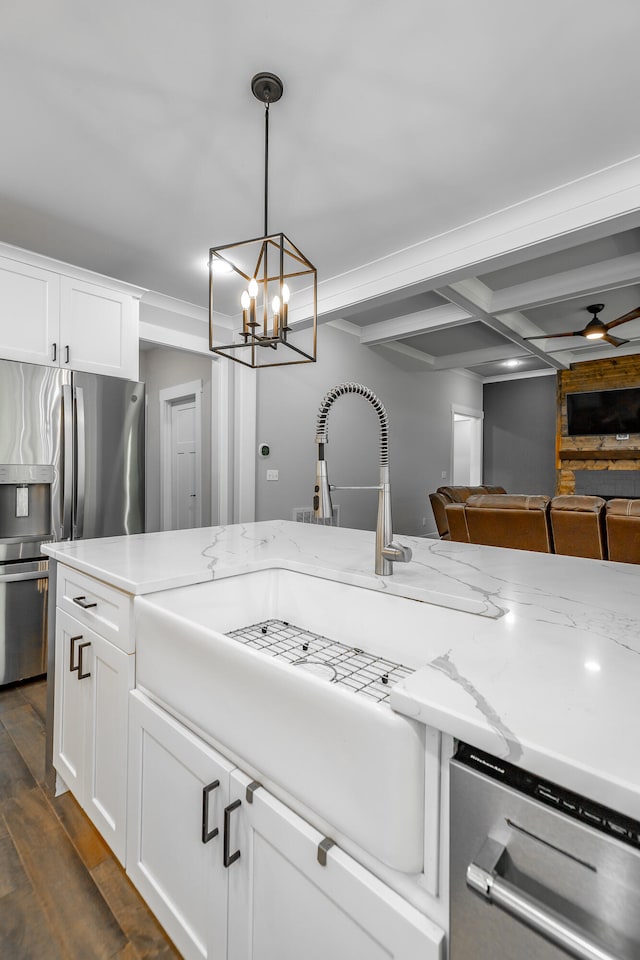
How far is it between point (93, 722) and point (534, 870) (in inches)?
50.0

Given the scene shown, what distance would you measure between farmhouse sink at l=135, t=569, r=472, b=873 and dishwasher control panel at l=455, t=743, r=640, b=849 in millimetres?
74

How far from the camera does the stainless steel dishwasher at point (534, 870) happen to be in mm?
450

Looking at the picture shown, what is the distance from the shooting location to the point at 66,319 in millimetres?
2756

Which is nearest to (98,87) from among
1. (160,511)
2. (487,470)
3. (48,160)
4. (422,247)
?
(48,160)

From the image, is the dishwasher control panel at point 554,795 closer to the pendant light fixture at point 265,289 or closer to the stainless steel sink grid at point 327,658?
the stainless steel sink grid at point 327,658

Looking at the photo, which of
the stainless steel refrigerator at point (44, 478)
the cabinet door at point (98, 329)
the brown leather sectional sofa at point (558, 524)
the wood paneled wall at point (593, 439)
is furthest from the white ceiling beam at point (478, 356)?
the stainless steel refrigerator at point (44, 478)

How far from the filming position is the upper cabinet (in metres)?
2.55

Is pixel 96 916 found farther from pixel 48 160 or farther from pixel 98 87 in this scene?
pixel 48 160

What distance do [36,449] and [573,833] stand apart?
280 centimetres

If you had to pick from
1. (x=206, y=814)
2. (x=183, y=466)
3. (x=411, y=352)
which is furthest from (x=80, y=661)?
(x=411, y=352)

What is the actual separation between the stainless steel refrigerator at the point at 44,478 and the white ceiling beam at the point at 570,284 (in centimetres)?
324

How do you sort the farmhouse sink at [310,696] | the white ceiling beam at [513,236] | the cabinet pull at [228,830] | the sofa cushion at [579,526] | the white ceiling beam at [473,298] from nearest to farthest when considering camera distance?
the farmhouse sink at [310,696] < the cabinet pull at [228,830] < the white ceiling beam at [513,236] < the sofa cushion at [579,526] < the white ceiling beam at [473,298]

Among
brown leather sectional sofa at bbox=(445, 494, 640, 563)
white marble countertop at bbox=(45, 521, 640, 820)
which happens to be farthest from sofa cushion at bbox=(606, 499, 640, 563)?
white marble countertop at bbox=(45, 521, 640, 820)

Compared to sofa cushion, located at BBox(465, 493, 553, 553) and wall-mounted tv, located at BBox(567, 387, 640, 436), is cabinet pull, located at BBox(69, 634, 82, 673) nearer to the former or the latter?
sofa cushion, located at BBox(465, 493, 553, 553)
